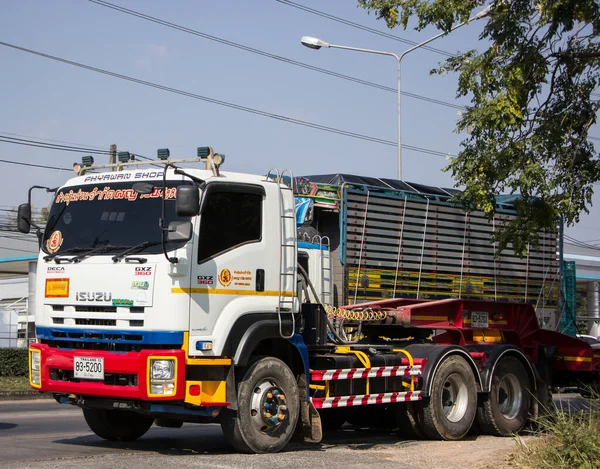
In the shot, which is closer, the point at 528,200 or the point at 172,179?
the point at 172,179

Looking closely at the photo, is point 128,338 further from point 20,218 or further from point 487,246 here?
point 487,246

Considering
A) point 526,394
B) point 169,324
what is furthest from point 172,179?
point 526,394

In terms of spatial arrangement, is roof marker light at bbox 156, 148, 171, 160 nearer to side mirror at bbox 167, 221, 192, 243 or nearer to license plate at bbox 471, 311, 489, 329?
side mirror at bbox 167, 221, 192, 243

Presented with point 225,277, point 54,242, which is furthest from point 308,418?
point 54,242

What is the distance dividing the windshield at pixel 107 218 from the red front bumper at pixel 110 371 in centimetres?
105

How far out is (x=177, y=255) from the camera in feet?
29.4

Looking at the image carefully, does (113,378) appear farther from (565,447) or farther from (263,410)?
(565,447)

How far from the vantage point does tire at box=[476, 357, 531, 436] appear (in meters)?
12.4

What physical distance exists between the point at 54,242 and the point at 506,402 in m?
6.74

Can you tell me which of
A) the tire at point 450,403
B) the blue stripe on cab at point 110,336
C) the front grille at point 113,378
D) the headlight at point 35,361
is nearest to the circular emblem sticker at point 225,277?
the blue stripe on cab at point 110,336

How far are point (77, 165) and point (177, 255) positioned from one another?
85.8 inches

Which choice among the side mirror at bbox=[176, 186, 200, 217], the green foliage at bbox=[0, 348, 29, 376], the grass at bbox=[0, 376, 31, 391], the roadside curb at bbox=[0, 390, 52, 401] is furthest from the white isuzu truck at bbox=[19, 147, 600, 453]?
the green foliage at bbox=[0, 348, 29, 376]

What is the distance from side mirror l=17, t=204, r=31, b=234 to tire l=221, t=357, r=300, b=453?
9.79ft

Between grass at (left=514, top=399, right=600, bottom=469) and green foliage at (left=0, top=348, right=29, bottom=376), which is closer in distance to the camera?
grass at (left=514, top=399, right=600, bottom=469)
